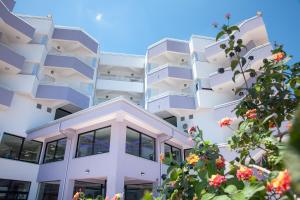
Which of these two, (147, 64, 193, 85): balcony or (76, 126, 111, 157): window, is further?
(147, 64, 193, 85): balcony

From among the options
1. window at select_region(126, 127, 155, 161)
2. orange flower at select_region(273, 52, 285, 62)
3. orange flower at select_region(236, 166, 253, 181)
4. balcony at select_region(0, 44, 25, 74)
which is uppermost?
balcony at select_region(0, 44, 25, 74)

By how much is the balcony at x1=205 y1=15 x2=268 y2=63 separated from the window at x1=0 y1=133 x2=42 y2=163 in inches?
607

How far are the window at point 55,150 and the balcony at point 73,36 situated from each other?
927 cm

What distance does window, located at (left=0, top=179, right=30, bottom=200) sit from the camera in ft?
42.9

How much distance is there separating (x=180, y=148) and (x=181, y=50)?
10066 mm

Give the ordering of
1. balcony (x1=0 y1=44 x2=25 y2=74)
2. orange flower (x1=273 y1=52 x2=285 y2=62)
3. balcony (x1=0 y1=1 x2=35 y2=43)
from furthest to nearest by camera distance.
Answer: balcony (x1=0 y1=1 x2=35 y2=43) → balcony (x1=0 y1=44 x2=25 y2=74) → orange flower (x1=273 y1=52 x2=285 y2=62)

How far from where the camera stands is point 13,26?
55.0 ft

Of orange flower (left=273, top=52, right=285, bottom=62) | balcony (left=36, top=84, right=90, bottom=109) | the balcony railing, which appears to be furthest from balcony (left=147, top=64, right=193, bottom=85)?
orange flower (left=273, top=52, right=285, bottom=62)

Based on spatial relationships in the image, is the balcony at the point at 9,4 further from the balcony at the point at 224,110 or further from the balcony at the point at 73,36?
the balcony at the point at 224,110

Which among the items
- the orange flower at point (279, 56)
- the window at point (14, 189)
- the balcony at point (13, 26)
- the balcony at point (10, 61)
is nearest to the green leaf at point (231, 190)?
the orange flower at point (279, 56)

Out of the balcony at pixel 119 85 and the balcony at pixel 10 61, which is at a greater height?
the balcony at pixel 119 85

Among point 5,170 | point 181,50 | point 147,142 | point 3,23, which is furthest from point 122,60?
point 5,170

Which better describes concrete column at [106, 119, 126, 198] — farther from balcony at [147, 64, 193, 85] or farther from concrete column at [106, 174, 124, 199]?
balcony at [147, 64, 193, 85]

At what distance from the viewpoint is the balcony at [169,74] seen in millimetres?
20706
